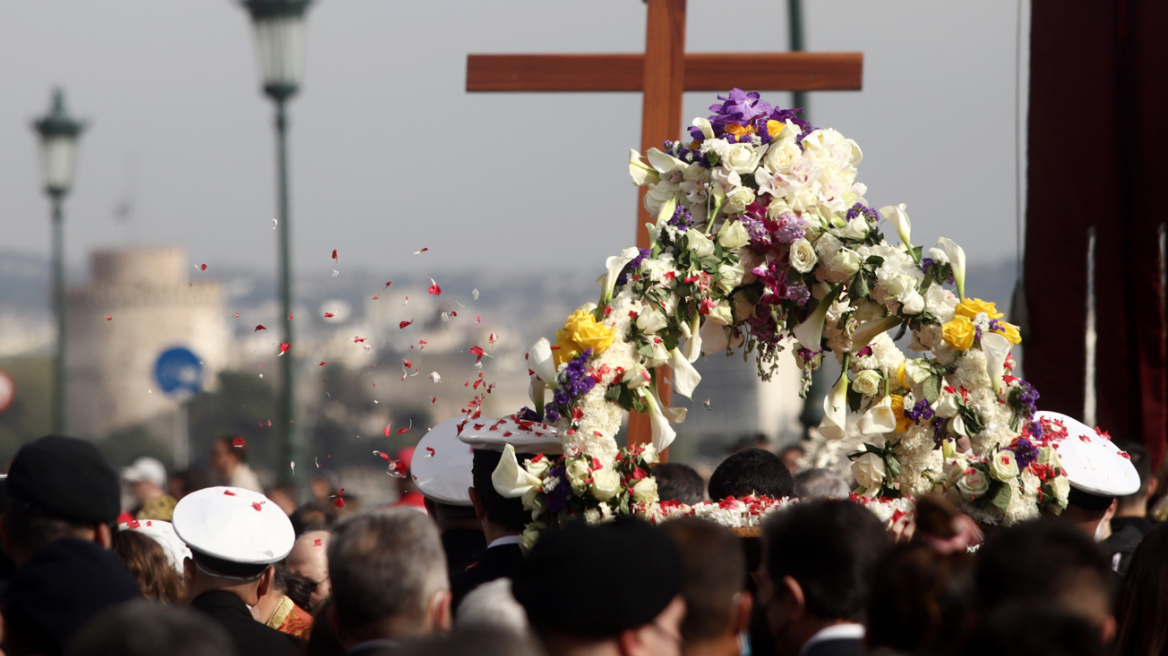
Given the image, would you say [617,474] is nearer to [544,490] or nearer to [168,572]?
[544,490]

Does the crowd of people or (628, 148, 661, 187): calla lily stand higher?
(628, 148, 661, 187): calla lily

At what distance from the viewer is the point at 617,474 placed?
4.20 meters

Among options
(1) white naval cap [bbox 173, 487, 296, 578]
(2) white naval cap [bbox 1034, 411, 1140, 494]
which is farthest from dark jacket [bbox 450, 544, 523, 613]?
(2) white naval cap [bbox 1034, 411, 1140, 494]

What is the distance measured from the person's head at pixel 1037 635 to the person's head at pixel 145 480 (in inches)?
281

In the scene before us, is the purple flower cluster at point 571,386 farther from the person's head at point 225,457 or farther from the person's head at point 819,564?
the person's head at point 225,457

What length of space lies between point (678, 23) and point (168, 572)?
3607mm

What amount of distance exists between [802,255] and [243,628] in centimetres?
234

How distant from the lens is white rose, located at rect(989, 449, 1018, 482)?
4.29 meters

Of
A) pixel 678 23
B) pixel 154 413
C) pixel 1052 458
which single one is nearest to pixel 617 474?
pixel 1052 458

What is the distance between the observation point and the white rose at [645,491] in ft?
13.9

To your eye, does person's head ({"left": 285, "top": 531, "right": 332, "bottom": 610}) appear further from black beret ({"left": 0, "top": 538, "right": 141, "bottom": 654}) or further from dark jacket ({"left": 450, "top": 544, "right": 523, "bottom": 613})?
black beret ({"left": 0, "top": 538, "right": 141, "bottom": 654})

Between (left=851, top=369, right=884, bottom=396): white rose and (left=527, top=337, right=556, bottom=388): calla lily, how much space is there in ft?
3.95

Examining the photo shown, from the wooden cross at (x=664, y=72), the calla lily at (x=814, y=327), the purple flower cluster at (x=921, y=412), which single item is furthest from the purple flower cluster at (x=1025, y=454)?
the wooden cross at (x=664, y=72)

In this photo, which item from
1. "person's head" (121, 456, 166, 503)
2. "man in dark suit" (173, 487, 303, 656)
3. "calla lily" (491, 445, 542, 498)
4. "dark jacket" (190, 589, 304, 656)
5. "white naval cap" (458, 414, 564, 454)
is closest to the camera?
"dark jacket" (190, 589, 304, 656)
